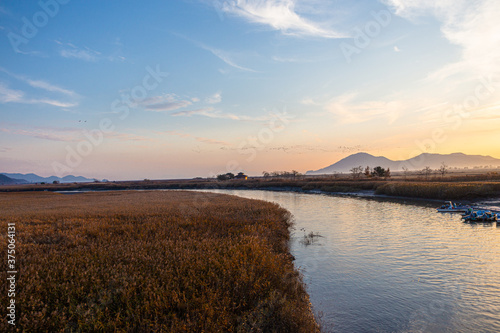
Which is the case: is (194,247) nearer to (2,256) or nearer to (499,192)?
(2,256)

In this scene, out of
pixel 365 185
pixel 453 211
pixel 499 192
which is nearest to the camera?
pixel 453 211

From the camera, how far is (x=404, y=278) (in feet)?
40.5

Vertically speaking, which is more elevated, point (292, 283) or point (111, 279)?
point (111, 279)

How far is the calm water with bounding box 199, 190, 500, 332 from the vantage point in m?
9.03

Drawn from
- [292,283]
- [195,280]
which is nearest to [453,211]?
[292,283]

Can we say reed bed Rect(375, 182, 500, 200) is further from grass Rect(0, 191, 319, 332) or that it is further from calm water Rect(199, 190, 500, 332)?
grass Rect(0, 191, 319, 332)

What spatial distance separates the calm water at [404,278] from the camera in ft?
29.6

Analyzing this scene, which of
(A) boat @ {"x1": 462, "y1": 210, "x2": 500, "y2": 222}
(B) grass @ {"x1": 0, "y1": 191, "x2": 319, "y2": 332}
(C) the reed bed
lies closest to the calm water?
(B) grass @ {"x1": 0, "y1": 191, "x2": 319, "y2": 332}

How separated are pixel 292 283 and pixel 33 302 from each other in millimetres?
6607

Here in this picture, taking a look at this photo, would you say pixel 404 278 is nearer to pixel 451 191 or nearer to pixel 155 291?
pixel 155 291

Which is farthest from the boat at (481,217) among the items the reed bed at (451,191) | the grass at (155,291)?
the grass at (155,291)

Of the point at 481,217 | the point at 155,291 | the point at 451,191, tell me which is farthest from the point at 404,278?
the point at 451,191

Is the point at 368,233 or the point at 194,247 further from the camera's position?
the point at 368,233

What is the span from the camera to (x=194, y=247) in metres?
9.66
